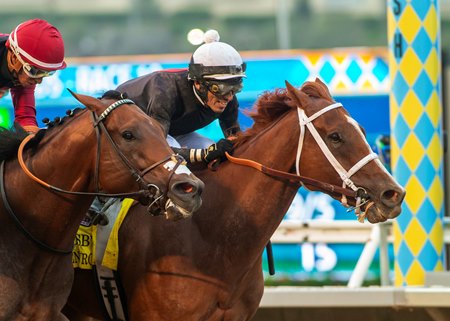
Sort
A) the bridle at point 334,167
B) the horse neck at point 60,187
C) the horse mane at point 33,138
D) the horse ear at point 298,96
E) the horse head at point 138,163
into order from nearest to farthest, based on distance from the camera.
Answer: the horse head at point 138,163 → the horse neck at point 60,187 → the horse mane at point 33,138 → the bridle at point 334,167 → the horse ear at point 298,96

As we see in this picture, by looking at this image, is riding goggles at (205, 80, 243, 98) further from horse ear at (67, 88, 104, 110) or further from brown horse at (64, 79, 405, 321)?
horse ear at (67, 88, 104, 110)

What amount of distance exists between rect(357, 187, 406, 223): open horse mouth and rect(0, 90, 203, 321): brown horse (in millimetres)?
957

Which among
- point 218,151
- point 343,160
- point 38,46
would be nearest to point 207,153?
point 218,151

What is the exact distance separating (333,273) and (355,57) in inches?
99.7

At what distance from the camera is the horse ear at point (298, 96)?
585 centimetres

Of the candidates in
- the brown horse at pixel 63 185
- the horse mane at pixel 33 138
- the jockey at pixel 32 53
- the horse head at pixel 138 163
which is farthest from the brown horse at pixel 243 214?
the jockey at pixel 32 53

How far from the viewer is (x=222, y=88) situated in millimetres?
6129

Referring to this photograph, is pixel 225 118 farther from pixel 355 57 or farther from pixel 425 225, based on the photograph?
pixel 355 57

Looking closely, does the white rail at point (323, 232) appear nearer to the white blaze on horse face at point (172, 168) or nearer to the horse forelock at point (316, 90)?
the horse forelock at point (316, 90)

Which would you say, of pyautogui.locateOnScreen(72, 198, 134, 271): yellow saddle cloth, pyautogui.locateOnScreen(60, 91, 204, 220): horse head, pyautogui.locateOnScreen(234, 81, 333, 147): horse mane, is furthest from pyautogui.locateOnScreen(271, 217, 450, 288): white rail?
pyautogui.locateOnScreen(60, 91, 204, 220): horse head

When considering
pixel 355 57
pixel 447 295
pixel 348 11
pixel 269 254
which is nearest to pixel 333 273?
pixel 355 57

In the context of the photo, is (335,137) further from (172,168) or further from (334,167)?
(172,168)

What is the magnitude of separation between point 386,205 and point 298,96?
2.55 feet

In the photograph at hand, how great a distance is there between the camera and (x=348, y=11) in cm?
1351
